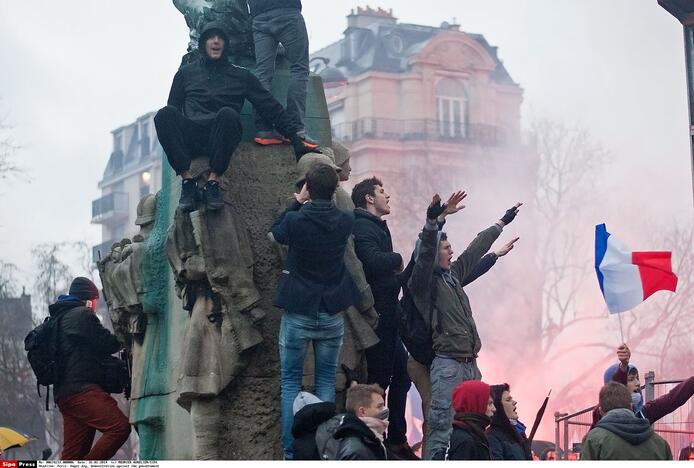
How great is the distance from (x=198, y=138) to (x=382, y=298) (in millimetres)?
1751

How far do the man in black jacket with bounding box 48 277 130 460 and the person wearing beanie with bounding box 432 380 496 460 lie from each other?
11.4 ft

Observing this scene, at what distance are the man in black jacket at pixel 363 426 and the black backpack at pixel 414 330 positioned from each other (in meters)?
1.93

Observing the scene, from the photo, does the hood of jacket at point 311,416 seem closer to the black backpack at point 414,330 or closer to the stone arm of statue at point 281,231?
the stone arm of statue at point 281,231

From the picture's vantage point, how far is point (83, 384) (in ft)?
41.7

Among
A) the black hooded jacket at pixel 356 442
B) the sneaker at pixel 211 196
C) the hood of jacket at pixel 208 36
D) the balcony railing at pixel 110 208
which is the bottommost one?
the black hooded jacket at pixel 356 442

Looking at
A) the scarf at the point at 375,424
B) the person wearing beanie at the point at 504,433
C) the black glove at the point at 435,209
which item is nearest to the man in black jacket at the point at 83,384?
the black glove at the point at 435,209

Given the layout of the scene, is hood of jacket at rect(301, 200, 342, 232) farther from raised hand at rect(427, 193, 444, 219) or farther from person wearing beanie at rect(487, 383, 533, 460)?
person wearing beanie at rect(487, 383, 533, 460)

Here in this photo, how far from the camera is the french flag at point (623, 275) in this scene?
14023 mm

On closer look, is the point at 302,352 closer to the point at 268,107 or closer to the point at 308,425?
the point at 308,425

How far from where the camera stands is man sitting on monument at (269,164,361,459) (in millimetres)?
11180

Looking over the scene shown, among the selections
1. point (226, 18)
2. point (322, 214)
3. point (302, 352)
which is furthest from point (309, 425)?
point (226, 18)

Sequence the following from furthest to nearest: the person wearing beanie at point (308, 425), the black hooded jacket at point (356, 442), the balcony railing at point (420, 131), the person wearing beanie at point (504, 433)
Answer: the balcony railing at point (420, 131), the person wearing beanie at point (504, 433), the person wearing beanie at point (308, 425), the black hooded jacket at point (356, 442)

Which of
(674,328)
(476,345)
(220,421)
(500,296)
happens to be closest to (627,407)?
(476,345)

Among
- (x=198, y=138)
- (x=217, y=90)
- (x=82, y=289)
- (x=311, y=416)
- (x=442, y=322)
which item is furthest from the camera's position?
(x=82, y=289)
